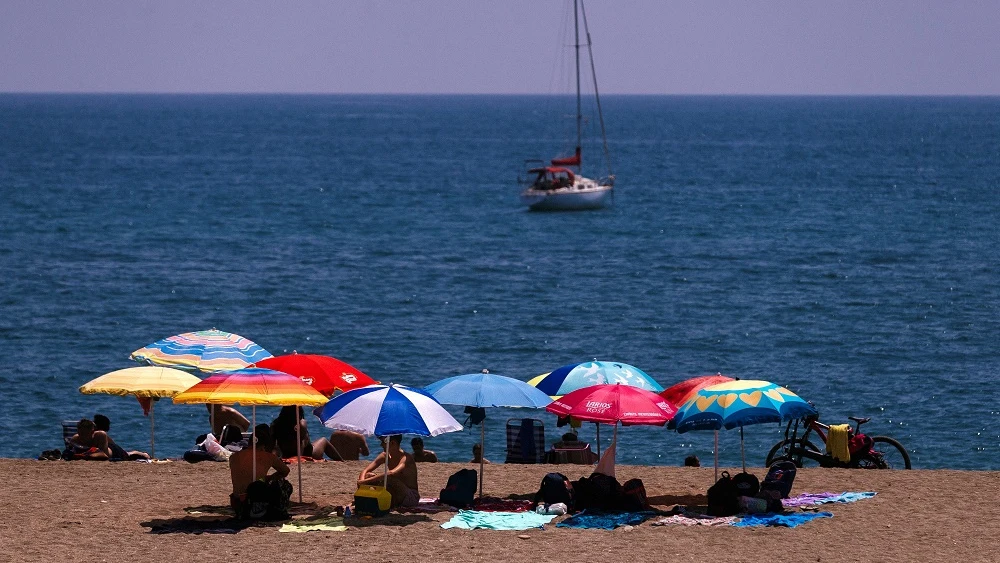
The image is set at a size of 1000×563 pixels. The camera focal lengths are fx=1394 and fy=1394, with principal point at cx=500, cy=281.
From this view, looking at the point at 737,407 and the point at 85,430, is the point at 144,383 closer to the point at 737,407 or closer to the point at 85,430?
the point at 85,430

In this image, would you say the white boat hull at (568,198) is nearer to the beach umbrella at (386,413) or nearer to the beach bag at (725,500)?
the beach bag at (725,500)

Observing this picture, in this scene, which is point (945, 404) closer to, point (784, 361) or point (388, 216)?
point (784, 361)

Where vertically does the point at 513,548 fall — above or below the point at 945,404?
above

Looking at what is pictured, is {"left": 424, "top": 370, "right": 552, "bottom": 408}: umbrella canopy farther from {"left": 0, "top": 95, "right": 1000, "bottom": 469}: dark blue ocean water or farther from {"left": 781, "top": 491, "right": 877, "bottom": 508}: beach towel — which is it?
{"left": 0, "top": 95, "right": 1000, "bottom": 469}: dark blue ocean water

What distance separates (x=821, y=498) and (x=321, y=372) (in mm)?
6603

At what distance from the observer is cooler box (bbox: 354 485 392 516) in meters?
15.9

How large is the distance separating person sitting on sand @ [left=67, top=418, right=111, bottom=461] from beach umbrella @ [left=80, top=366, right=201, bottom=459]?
0.53m

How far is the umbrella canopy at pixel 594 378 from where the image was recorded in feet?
59.2

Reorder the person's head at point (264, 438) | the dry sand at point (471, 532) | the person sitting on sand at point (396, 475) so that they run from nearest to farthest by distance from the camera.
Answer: the dry sand at point (471, 532)
the person sitting on sand at point (396, 475)
the person's head at point (264, 438)

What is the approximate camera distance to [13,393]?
3328 centimetres

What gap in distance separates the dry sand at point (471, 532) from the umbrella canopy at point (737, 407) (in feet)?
3.95

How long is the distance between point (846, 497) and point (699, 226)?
191ft

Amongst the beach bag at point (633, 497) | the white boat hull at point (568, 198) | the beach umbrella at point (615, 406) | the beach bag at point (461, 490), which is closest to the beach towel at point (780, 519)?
the beach bag at point (633, 497)

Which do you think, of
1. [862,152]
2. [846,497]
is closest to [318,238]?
[846,497]
